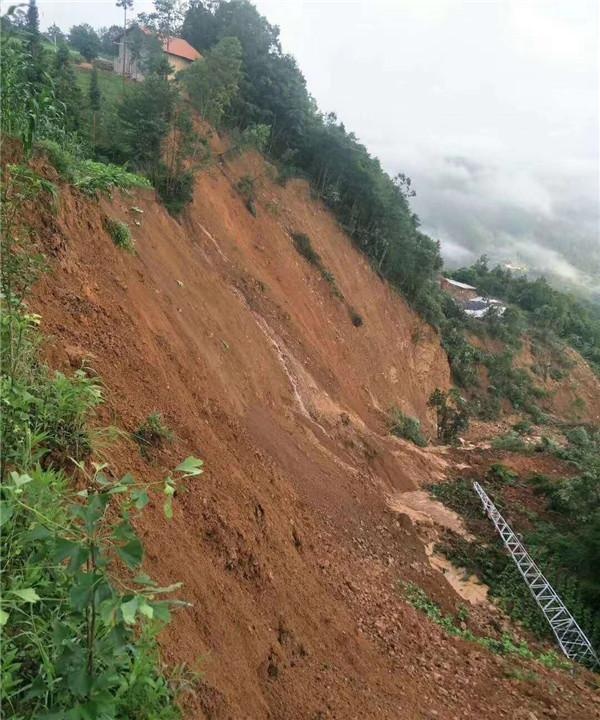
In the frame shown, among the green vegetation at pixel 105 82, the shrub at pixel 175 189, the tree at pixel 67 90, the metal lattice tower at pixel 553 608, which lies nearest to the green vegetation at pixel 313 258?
the shrub at pixel 175 189

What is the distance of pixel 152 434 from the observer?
21.3 ft

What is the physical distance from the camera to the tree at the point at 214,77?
21.9 m

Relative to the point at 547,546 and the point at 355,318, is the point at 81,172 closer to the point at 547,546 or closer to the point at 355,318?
the point at 547,546

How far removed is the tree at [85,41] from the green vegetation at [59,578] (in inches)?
1982

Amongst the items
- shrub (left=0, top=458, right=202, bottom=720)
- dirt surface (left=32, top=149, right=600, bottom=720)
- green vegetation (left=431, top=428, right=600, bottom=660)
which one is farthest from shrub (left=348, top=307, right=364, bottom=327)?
shrub (left=0, top=458, right=202, bottom=720)

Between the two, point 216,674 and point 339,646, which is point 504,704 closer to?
point 339,646

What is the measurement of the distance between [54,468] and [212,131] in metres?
24.6

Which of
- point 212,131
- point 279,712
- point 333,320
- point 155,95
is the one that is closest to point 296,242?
point 333,320

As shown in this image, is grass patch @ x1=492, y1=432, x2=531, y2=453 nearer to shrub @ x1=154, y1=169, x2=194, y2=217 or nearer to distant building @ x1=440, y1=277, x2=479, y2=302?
shrub @ x1=154, y1=169, x2=194, y2=217

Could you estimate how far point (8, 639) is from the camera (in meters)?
2.63

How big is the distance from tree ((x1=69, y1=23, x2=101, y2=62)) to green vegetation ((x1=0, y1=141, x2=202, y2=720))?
50.3 m

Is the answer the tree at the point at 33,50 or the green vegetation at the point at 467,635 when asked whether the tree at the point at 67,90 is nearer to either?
the tree at the point at 33,50

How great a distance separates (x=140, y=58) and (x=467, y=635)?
39169 millimetres

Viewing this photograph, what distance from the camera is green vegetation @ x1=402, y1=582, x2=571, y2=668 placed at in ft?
30.2
